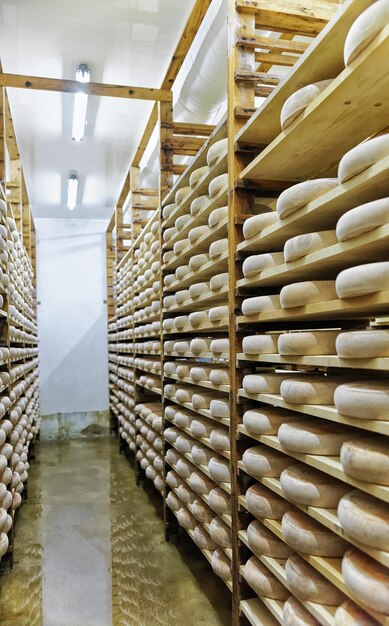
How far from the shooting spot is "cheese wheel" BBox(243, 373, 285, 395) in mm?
2033

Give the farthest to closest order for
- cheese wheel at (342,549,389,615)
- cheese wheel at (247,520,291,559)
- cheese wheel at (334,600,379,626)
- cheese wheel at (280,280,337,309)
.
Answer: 1. cheese wheel at (247,520,291,559)
2. cheese wheel at (280,280,337,309)
3. cheese wheel at (334,600,379,626)
4. cheese wheel at (342,549,389,615)

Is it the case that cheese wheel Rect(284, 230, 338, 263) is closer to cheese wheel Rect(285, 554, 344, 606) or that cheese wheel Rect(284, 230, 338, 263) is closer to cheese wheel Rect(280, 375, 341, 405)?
cheese wheel Rect(280, 375, 341, 405)

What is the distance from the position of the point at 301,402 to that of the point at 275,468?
1.31 ft

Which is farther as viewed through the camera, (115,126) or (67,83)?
(115,126)

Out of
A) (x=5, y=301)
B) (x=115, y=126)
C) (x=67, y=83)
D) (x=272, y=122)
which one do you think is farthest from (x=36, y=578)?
(x=115, y=126)

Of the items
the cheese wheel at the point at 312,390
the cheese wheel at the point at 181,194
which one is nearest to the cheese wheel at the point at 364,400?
the cheese wheel at the point at 312,390

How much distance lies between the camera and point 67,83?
13.6 ft

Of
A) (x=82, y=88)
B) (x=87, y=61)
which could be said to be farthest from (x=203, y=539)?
(x=87, y=61)

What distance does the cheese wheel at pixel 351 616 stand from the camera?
138 cm

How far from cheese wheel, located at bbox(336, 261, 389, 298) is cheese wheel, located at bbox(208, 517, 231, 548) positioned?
5.21 feet

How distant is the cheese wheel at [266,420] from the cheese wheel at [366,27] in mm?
1281

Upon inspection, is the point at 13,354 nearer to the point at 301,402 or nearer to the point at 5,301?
the point at 5,301

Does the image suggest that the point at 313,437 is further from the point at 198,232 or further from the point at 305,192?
the point at 198,232

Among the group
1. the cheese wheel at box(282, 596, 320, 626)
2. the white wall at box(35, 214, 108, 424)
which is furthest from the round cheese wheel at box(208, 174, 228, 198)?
the white wall at box(35, 214, 108, 424)
